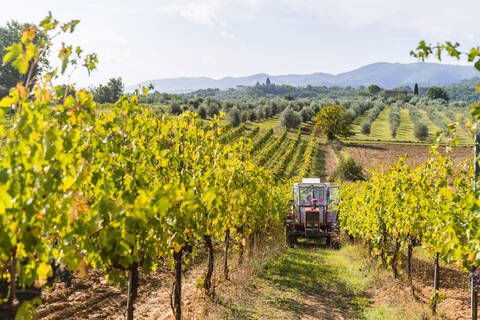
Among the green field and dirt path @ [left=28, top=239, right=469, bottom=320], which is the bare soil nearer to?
the green field

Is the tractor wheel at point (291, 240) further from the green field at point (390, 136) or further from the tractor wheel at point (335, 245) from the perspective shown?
the green field at point (390, 136)

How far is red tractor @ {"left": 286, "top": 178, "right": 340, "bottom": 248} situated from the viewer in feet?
45.8

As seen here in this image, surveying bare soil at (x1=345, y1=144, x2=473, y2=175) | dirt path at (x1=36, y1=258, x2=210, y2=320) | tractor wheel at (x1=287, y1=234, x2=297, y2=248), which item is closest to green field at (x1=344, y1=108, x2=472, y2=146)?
bare soil at (x1=345, y1=144, x2=473, y2=175)

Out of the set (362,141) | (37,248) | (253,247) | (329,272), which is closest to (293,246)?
(253,247)

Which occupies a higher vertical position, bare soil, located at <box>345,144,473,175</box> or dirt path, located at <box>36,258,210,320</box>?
bare soil, located at <box>345,144,473,175</box>

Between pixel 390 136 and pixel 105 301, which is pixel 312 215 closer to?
pixel 105 301

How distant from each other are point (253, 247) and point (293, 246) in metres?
3.10

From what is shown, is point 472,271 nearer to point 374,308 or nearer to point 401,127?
point 374,308

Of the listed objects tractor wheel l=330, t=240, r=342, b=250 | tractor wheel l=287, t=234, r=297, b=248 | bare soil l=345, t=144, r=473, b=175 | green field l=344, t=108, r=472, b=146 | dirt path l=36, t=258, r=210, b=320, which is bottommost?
tractor wheel l=330, t=240, r=342, b=250

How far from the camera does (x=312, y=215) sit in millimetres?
13852

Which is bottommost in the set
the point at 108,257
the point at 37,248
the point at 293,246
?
the point at 293,246

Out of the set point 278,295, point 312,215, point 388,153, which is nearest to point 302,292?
point 278,295

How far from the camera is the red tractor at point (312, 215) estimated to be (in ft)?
45.8

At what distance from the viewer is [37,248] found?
237 centimetres
